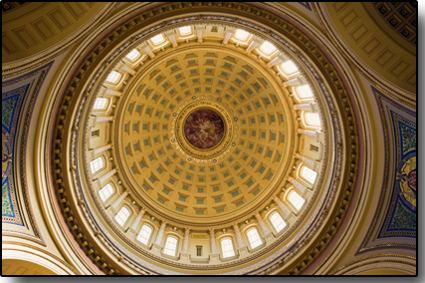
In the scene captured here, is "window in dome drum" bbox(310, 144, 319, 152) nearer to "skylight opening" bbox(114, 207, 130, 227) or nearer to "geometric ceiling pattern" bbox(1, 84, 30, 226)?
"skylight opening" bbox(114, 207, 130, 227)

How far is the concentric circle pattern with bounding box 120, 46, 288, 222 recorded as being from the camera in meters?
26.4

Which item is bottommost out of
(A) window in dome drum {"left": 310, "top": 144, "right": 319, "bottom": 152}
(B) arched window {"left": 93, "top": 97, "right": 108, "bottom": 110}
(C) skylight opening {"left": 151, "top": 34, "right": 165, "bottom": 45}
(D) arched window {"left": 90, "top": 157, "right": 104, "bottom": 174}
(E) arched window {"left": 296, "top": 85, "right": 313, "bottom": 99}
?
(A) window in dome drum {"left": 310, "top": 144, "right": 319, "bottom": 152}

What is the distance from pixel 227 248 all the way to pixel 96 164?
14804 mm

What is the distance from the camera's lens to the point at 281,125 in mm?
26594

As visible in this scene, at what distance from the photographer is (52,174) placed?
46.5ft

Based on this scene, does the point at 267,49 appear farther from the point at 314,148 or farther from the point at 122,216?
the point at 122,216

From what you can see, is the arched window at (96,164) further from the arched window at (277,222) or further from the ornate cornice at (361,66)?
the ornate cornice at (361,66)

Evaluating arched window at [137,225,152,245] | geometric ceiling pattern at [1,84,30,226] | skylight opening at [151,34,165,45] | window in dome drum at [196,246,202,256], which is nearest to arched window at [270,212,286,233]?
window in dome drum at [196,246,202,256]

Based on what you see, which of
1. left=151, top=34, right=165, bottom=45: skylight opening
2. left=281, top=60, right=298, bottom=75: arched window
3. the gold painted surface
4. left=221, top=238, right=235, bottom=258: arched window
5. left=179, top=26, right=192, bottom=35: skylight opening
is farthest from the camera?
left=221, top=238, right=235, bottom=258: arched window

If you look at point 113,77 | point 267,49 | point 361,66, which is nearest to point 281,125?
point 267,49

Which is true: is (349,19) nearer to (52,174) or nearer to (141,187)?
(52,174)

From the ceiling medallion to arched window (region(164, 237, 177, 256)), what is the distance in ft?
36.7

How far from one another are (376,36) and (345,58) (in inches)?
69.4
